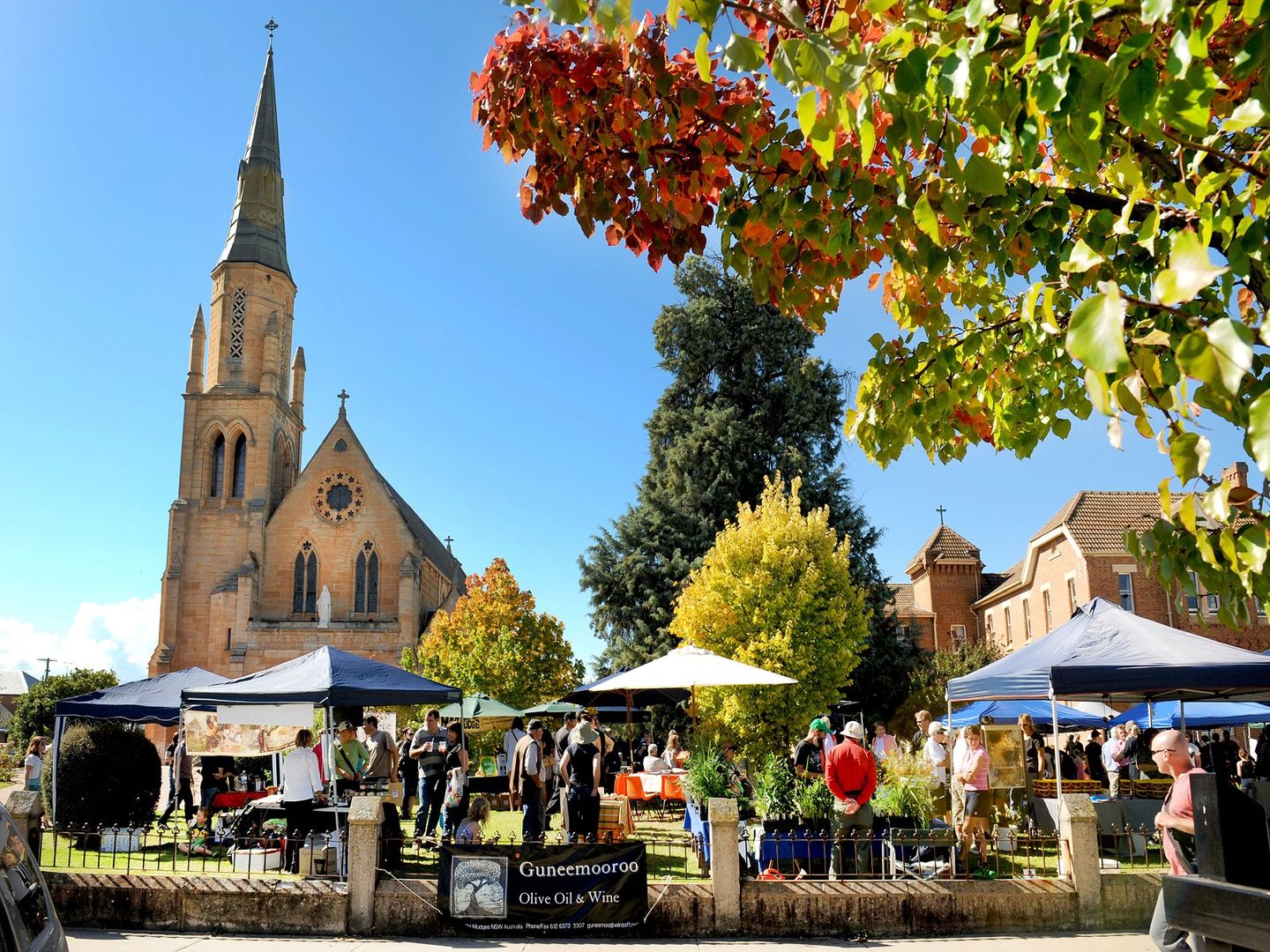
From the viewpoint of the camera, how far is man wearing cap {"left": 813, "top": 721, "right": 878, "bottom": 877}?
1034 cm

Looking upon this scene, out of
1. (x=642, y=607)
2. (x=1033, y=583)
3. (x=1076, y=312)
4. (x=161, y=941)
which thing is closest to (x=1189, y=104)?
(x=1076, y=312)

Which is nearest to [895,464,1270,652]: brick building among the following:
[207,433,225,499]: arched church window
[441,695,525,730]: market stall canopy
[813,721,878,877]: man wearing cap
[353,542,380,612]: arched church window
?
[441,695,525,730]: market stall canopy

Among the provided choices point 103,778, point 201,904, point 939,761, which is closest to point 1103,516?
point 939,761

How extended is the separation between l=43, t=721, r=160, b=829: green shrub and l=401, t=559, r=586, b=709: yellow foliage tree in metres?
17.9

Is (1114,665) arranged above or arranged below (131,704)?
above

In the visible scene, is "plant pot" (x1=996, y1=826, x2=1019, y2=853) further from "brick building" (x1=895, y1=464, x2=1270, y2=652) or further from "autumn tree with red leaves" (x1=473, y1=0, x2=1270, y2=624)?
"brick building" (x1=895, y1=464, x2=1270, y2=652)

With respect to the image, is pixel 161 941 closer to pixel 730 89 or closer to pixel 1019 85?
pixel 730 89

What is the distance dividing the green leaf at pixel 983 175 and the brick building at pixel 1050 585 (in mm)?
30864

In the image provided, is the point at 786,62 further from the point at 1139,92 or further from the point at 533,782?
the point at 533,782

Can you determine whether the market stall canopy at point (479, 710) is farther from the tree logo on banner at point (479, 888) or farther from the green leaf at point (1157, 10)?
the green leaf at point (1157, 10)

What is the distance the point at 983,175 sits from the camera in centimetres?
314

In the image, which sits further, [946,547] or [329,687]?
[946,547]

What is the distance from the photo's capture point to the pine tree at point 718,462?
32.7 m

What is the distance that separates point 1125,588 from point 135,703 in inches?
1391
